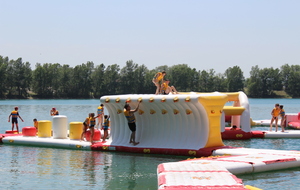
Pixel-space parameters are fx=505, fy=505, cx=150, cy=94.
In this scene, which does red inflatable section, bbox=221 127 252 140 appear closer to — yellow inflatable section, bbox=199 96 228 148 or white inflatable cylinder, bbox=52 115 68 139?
yellow inflatable section, bbox=199 96 228 148

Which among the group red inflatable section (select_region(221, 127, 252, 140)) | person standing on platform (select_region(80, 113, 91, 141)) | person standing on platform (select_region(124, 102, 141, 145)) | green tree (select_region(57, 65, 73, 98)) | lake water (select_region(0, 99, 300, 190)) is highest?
green tree (select_region(57, 65, 73, 98))

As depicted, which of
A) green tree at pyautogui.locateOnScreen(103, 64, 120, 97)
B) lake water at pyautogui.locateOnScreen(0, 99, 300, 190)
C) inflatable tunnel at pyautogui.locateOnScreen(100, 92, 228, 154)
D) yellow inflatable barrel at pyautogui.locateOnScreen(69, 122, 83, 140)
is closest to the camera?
lake water at pyautogui.locateOnScreen(0, 99, 300, 190)

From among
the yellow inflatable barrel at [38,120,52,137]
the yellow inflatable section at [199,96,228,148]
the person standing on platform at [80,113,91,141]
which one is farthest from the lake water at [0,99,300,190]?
the yellow inflatable barrel at [38,120,52,137]

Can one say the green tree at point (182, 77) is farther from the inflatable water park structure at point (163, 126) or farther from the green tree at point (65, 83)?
the inflatable water park structure at point (163, 126)

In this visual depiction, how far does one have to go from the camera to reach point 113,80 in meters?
107

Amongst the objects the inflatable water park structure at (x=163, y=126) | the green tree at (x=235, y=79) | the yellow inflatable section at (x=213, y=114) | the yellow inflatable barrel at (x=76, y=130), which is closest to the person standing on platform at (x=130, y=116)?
the inflatable water park structure at (x=163, y=126)

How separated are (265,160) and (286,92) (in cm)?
10826

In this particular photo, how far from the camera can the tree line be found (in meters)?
105

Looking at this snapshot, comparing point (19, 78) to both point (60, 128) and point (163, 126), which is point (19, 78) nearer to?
point (60, 128)

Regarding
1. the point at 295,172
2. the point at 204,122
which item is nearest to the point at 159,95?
the point at 204,122

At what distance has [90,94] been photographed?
110688 millimetres

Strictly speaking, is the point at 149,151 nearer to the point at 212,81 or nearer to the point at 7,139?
the point at 7,139

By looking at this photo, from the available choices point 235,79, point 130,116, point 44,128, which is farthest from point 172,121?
point 235,79

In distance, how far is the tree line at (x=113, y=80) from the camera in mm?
104938
